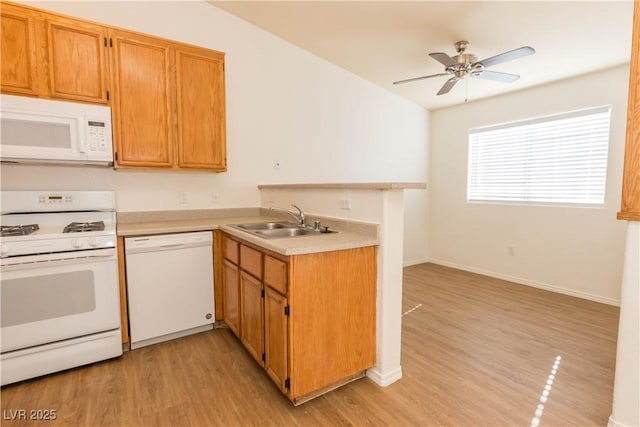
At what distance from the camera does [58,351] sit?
2.03m

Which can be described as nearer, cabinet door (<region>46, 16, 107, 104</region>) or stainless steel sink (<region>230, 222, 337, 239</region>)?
cabinet door (<region>46, 16, 107, 104</region>)

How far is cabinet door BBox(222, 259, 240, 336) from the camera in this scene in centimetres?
238

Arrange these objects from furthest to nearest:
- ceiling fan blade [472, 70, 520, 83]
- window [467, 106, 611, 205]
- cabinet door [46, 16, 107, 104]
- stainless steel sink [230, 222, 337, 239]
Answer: window [467, 106, 611, 205], ceiling fan blade [472, 70, 520, 83], stainless steel sink [230, 222, 337, 239], cabinet door [46, 16, 107, 104]

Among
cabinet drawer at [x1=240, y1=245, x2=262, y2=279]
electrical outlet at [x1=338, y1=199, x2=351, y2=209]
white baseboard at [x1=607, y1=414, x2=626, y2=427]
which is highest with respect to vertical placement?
electrical outlet at [x1=338, y1=199, x2=351, y2=209]

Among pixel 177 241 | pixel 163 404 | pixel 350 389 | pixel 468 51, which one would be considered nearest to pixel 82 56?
pixel 177 241

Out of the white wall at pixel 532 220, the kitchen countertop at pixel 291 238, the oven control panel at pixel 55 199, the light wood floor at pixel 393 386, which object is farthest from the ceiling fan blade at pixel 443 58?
the oven control panel at pixel 55 199

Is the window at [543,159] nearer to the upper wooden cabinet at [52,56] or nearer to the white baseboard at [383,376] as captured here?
the white baseboard at [383,376]

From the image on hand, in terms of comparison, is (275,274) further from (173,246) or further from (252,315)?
(173,246)

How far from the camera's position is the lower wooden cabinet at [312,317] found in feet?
5.54

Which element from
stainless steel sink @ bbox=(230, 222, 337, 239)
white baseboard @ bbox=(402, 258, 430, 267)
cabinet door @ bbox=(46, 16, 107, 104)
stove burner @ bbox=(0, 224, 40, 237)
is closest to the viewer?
stove burner @ bbox=(0, 224, 40, 237)

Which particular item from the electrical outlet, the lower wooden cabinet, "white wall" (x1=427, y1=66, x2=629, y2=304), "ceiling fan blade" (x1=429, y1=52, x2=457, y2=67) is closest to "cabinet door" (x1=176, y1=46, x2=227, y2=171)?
the lower wooden cabinet

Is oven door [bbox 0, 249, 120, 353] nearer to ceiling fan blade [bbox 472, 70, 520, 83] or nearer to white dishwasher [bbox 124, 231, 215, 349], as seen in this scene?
white dishwasher [bbox 124, 231, 215, 349]

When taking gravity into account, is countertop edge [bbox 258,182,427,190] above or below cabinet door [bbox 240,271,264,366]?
above

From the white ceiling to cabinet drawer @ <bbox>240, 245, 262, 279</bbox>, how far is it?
89.7 inches
